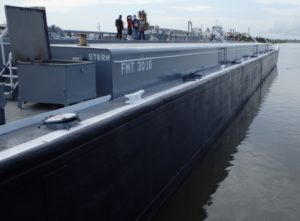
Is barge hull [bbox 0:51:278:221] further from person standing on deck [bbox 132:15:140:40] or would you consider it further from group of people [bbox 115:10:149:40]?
person standing on deck [bbox 132:15:140:40]

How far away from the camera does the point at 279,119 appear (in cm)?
1088

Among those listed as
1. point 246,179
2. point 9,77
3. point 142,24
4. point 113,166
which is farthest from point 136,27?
point 113,166

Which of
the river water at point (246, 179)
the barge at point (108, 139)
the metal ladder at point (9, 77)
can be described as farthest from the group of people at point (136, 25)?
the metal ladder at point (9, 77)

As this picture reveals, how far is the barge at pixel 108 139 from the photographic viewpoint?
2.53 meters

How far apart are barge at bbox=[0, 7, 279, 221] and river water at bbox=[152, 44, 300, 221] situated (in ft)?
0.89

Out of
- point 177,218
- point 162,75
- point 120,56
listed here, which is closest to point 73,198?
point 120,56

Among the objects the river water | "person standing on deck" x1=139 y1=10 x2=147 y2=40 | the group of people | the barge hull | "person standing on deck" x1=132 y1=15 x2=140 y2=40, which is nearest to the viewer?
the barge hull

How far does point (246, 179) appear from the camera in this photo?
6254 mm

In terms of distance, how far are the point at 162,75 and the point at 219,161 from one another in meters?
2.16

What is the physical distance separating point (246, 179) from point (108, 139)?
3.56 metres

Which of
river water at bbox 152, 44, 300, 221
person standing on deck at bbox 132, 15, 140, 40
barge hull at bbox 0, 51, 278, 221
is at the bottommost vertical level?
river water at bbox 152, 44, 300, 221

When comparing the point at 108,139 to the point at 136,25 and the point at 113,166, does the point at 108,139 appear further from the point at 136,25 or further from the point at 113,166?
the point at 136,25

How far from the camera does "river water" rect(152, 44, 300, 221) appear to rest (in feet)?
16.7

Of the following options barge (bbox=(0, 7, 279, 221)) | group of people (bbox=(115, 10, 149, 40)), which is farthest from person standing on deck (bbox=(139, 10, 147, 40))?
barge (bbox=(0, 7, 279, 221))
